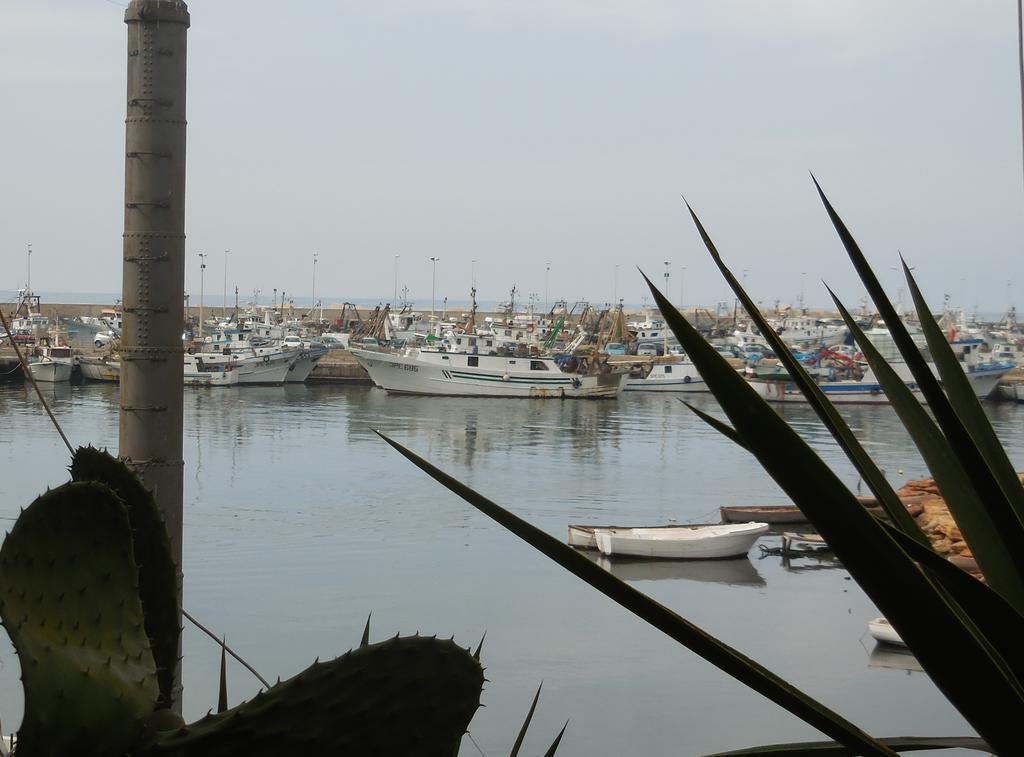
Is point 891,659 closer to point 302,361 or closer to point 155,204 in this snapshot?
point 155,204

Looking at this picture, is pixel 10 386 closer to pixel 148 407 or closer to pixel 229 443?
pixel 229 443

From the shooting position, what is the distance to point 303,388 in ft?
176

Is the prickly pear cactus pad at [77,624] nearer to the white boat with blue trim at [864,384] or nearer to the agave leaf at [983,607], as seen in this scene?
the agave leaf at [983,607]

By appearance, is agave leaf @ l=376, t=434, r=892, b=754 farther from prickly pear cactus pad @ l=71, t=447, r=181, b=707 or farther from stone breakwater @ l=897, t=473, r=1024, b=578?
stone breakwater @ l=897, t=473, r=1024, b=578

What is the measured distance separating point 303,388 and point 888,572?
2118 inches

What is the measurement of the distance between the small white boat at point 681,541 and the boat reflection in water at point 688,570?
0.47 feet

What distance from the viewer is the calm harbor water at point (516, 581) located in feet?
42.4

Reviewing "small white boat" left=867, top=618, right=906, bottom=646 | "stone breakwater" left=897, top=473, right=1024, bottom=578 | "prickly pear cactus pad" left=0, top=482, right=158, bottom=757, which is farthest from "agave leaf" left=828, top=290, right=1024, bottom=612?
"small white boat" left=867, top=618, right=906, bottom=646

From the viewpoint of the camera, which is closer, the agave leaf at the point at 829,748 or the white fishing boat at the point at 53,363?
the agave leaf at the point at 829,748

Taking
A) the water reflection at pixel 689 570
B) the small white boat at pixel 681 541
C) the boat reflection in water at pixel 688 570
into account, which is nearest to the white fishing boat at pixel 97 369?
the boat reflection in water at pixel 688 570

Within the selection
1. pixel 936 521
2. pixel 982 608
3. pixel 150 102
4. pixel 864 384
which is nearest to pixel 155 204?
pixel 150 102

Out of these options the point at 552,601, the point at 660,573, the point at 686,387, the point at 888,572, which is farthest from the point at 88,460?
the point at 686,387

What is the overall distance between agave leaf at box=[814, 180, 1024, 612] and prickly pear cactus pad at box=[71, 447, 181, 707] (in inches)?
39.1

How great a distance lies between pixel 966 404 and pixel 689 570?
1958 cm
